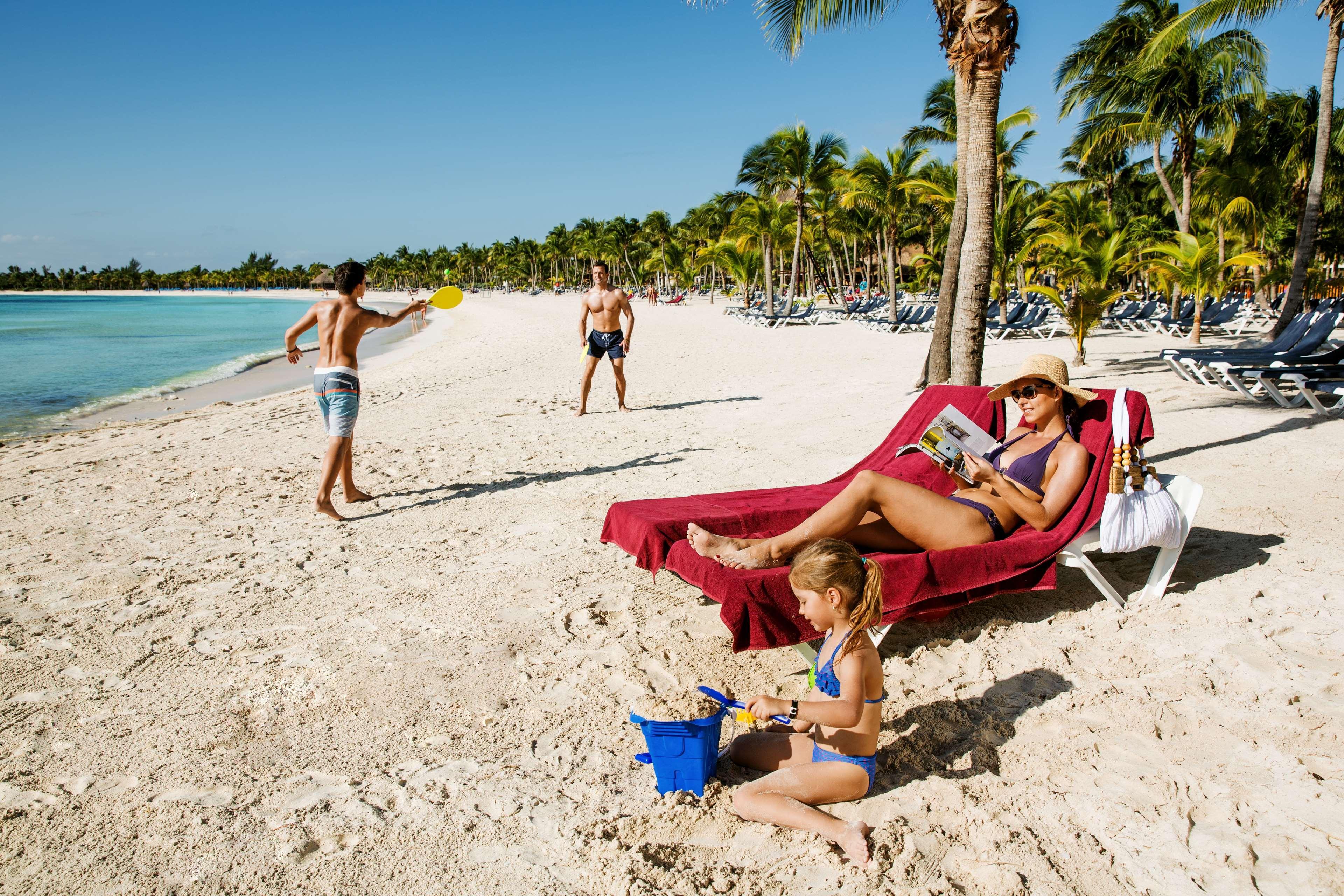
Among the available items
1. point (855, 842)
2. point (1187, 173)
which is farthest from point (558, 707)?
point (1187, 173)

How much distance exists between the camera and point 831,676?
7.70ft

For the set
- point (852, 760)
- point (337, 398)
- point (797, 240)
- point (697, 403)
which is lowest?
point (697, 403)

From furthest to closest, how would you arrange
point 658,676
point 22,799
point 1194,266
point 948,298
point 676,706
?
1. point 1194,266
2. point 948,298
3. point 658,676
4. point 676,706
5. point 22,799

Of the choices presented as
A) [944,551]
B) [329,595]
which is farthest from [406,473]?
[944,551]

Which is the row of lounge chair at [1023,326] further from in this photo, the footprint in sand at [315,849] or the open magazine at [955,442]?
the footprint in sand at [315,849]

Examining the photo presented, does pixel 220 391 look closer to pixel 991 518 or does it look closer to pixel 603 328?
pixel 603 328

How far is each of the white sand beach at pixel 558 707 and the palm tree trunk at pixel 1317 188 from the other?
8278 millimetres

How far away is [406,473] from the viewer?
6.57 meters

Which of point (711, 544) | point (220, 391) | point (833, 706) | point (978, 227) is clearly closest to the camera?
point (833, 706)

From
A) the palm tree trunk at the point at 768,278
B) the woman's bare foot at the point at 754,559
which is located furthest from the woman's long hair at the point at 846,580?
the palm tree trunk at the point at 768,278

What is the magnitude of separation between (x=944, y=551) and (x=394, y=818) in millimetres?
2160

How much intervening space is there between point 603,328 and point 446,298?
3.04 m

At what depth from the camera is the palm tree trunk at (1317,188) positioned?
38.2ft

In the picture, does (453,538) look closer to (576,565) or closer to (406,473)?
(576,565)
